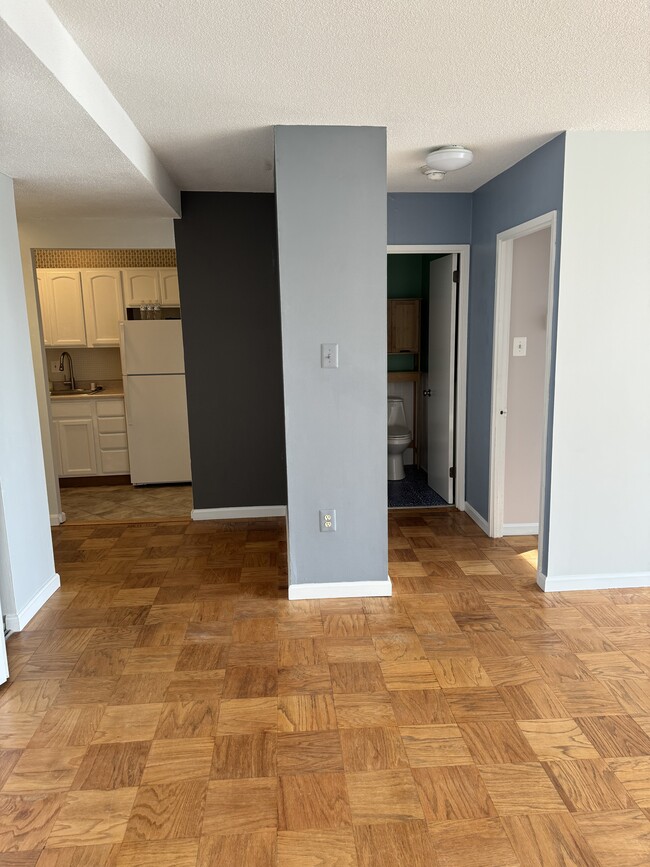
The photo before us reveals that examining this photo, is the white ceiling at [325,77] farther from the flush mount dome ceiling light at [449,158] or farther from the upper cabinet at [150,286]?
the upper cabinet at [150,286]

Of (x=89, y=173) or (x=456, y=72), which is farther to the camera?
(x=89, y=173)

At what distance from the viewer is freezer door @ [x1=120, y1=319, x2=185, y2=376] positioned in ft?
16.9

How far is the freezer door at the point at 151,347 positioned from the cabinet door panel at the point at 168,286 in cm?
37

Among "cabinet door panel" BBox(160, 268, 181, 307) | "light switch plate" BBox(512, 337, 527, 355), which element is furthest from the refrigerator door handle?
"light switch plate" BBox(512, 337, 527, 355)

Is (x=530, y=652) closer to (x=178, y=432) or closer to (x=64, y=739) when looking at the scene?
(x=64, y=739)

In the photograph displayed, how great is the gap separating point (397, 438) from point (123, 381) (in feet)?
8.21

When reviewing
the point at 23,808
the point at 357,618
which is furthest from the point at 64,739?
the point at 357,618

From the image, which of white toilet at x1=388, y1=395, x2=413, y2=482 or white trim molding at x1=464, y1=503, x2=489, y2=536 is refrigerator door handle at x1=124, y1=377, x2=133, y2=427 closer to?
white toilet at x1=388, y1=395, x2=413, y2=482

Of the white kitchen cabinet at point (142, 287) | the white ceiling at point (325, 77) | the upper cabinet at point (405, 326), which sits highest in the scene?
the white ceiling at point (325, 77)

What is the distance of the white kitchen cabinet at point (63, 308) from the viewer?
541 centimetres

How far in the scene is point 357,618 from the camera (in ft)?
9.73

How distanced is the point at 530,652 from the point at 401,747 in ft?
2.85

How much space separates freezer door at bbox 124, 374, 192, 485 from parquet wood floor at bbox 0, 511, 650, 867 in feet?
6.64

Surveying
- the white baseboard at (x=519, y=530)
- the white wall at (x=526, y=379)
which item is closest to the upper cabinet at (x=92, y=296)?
the white wall at (x=526, y=379)
